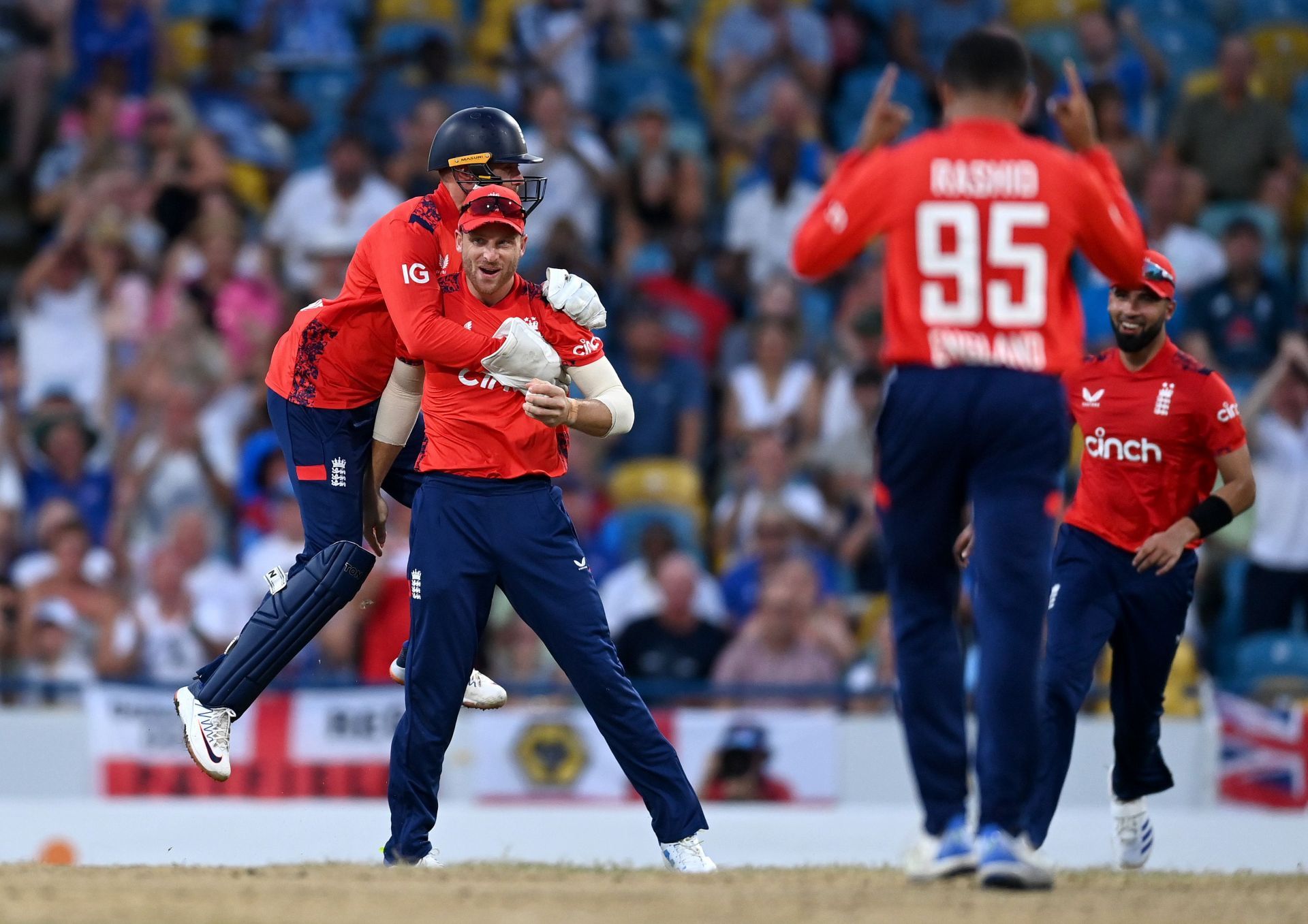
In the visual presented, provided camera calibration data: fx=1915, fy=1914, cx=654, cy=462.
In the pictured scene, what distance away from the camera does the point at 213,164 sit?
50.6 feet

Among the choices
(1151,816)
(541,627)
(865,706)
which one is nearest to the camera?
(541,627)

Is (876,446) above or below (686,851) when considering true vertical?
above

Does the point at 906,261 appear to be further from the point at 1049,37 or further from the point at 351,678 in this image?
the point at 1049,37

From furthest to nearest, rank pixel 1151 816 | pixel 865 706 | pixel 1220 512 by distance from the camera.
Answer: pixel 865 706, pixel 1151 816, pixel 1220 512

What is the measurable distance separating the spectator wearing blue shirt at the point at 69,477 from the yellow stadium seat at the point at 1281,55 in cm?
1039

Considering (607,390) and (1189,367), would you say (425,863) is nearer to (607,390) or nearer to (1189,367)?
(607,390)

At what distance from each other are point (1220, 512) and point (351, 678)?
604cm

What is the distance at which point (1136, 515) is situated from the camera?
842 centimetres

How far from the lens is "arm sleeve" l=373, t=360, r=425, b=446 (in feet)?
25.6

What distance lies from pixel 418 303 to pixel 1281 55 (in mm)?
11943

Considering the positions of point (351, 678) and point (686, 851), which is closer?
point (686, 851)

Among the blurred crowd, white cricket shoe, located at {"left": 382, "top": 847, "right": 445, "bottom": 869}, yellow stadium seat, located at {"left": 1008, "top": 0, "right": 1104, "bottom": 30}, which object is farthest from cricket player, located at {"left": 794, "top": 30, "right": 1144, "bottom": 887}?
yellow stadium seat, located at {"left": 1008, "top": 0, "right": 1104, "bottom": 30}

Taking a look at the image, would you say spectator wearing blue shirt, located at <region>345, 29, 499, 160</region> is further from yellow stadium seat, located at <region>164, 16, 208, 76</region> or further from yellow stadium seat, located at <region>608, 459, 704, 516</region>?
yellow stadium seat, located at <region>608, 459, 704, 516</region>

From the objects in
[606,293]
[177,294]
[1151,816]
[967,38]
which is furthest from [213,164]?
[967,38]
